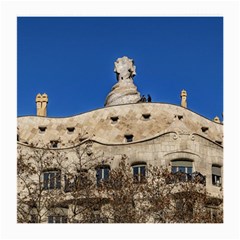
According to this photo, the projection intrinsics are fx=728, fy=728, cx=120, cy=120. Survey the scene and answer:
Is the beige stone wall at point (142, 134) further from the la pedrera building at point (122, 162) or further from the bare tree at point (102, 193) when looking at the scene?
the bare tree at point (102, 193)

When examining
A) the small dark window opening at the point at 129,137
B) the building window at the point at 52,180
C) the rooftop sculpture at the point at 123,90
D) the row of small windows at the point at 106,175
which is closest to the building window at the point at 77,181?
the row of small windows at the point at 106,175

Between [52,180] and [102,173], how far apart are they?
1.48 meters

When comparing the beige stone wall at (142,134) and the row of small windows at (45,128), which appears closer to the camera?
the beige stone wall at (142,134)

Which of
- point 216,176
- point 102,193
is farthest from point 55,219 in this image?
point 216,176

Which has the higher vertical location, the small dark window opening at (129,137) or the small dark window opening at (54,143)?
the small dark window opening at (129,137)

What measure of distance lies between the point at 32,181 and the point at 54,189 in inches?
18.7

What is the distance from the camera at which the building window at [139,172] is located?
48.9 ft

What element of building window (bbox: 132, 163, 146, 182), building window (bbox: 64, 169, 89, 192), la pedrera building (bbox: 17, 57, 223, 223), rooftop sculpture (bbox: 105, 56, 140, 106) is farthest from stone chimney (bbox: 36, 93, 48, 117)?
building window (bbox: 64, 169, 89, 192)

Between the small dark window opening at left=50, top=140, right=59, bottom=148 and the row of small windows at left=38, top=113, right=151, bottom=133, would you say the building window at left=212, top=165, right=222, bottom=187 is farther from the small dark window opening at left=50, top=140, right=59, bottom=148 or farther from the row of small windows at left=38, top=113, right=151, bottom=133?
the small dark window opening at left=50, top=140, right=59, bottom=148

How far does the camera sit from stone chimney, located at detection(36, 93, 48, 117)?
18875 mm

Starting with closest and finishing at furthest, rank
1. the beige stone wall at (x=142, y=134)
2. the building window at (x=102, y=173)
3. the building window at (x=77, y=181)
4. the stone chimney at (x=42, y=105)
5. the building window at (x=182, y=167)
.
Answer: the building window at (x=77, y=181), the building window at (x=102, y=173), the building window at (x=182, y=167), the beige stone wall at (x=142, y=134), the stone chimney at (x=42, y=105)

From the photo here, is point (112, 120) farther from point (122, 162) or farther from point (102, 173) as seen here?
point (102, 173)
